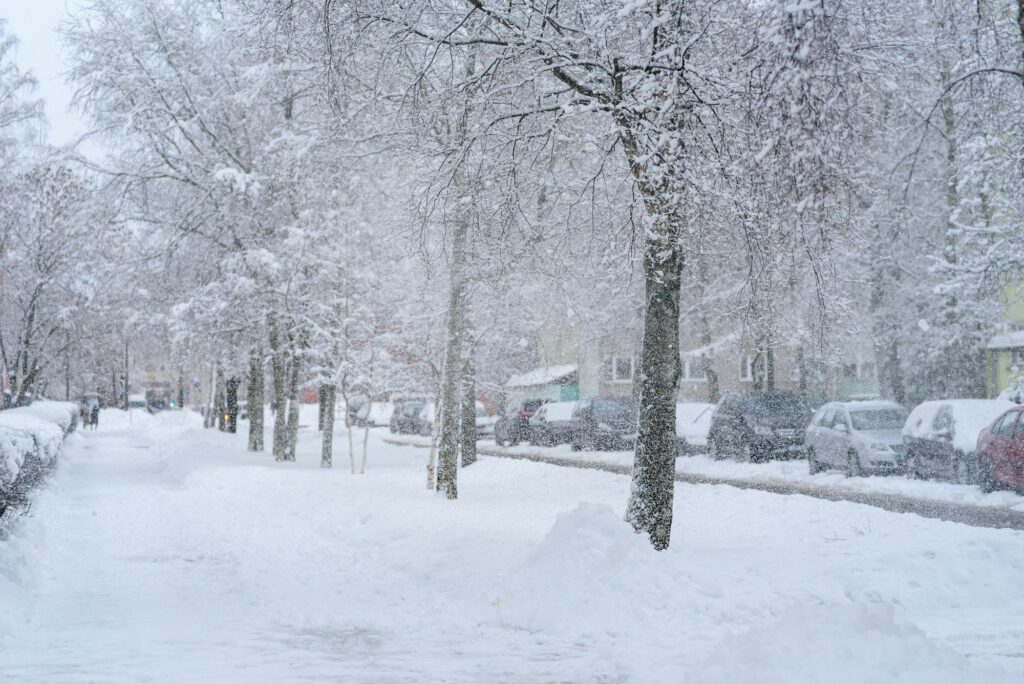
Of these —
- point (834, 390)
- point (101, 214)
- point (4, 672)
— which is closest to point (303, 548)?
point (4, 672)

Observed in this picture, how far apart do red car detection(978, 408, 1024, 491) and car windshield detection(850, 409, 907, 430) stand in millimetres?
3180

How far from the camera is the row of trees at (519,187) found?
802 centimetres

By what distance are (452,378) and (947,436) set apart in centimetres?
903

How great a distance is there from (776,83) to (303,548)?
8692mm

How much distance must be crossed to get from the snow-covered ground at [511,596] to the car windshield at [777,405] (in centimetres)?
925

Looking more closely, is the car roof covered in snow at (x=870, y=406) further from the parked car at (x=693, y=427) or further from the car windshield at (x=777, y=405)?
the parked car at (x=693, y=427)

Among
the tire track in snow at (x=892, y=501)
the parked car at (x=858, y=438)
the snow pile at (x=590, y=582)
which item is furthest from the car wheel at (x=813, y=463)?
the snow pile at (x=590, y=582)

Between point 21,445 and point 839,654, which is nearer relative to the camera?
point 839,654

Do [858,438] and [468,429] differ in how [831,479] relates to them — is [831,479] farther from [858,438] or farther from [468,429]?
[468,429]

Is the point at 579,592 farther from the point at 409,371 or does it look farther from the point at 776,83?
the point at 409,371

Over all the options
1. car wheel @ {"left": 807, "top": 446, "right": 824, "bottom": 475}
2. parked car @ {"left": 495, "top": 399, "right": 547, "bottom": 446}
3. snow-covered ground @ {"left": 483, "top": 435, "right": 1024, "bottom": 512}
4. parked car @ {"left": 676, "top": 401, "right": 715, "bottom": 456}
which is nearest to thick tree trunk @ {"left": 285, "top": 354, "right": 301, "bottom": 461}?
snow-covered ground @ {"left": 483, "top": 435, "right": 1024, "bottom": 512}

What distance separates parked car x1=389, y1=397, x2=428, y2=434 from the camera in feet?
147

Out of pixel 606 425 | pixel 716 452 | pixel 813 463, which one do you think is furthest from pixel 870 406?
pixel 606 425

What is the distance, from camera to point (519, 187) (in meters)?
10.7
